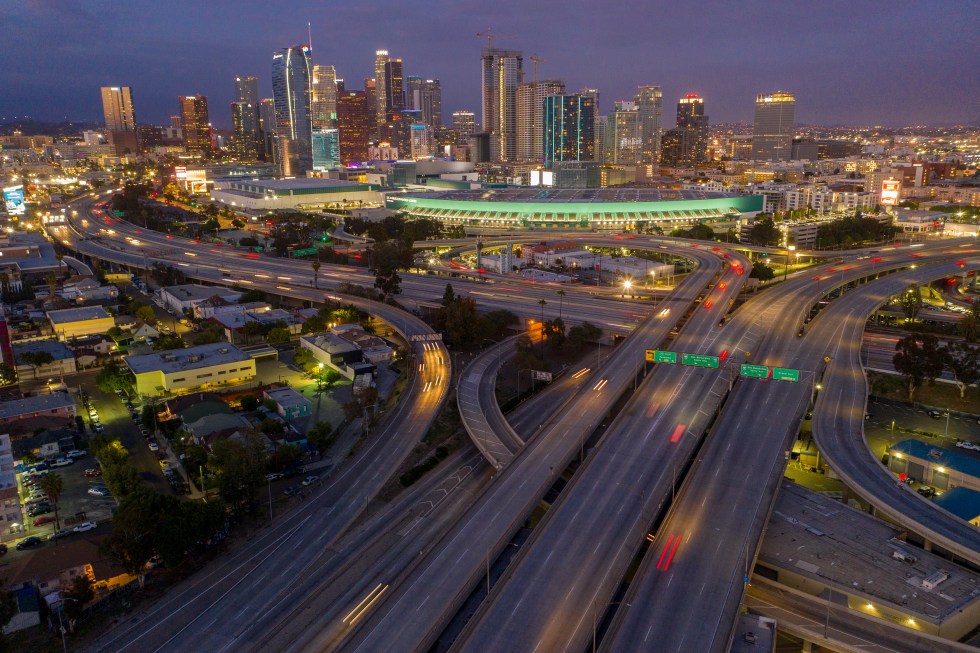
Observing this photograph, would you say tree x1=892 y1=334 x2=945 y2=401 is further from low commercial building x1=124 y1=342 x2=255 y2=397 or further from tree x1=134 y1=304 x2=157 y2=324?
tree x1=134 y1=304 x2=157 y2=324

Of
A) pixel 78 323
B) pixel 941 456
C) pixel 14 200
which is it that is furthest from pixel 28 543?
pixel 14 200

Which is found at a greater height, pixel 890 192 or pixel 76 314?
pixel 890 192

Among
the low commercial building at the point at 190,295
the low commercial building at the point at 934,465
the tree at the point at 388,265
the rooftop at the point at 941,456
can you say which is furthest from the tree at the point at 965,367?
the low commercial building at the point at 190,295

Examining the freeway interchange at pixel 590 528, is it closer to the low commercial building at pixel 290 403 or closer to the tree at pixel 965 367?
the low commercial building at pixel 290 403

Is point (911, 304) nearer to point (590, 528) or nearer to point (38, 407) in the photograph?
point (590, 528)

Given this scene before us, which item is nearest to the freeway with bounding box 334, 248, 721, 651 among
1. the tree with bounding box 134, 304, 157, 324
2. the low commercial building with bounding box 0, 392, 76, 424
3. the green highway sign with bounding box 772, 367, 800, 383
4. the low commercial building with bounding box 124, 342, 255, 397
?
the green highway sign with bounding box 772, 367, 800, 383

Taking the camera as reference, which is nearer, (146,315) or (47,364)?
(47,364)
